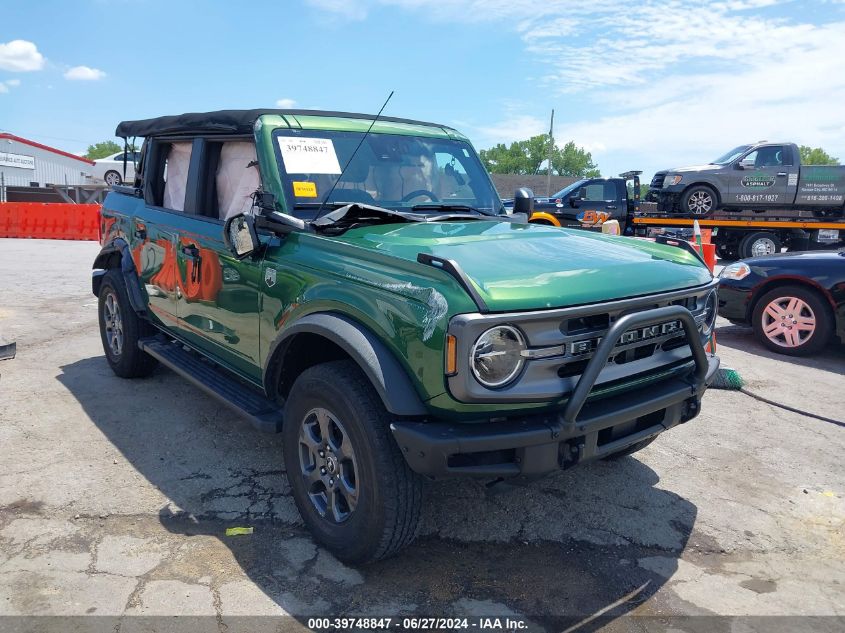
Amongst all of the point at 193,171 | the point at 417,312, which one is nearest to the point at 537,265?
the point at 417,312

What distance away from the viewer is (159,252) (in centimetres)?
474

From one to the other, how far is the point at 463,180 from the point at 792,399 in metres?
3.40

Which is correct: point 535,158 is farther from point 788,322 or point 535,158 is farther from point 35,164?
point 788,322

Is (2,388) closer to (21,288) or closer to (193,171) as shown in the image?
(193,171)

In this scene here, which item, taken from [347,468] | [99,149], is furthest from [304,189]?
[99,149]

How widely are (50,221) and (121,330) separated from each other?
57.8ft

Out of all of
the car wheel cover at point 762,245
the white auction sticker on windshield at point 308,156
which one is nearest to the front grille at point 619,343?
the white auction sticker on windshield at point 308,156

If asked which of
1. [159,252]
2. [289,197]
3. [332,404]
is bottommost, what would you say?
[332,404]

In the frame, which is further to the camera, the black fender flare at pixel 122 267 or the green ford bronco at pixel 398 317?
the black fender flare at pixel 122 267

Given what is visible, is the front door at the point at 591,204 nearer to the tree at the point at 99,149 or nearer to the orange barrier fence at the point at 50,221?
the orange barrier fence at the point at 50,221

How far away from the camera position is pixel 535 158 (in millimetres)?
92375

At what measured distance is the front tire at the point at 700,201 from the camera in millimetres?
16250

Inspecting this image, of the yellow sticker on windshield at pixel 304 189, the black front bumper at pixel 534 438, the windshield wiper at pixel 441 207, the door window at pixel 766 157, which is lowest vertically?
the black front bumper at pixel 534 438

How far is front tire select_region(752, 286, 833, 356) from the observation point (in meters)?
6.69
